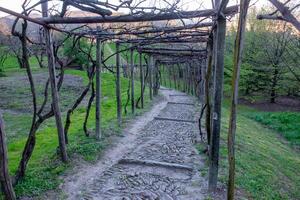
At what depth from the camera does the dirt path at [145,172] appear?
5516 millimetres

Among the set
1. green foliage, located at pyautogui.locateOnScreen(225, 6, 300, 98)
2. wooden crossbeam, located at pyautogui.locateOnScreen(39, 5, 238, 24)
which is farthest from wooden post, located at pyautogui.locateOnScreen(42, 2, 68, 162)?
green foliage, located at pyautogui.locateOnScreen(225, 6, 300, 98)

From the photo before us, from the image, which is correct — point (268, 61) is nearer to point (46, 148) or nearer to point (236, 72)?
point (46, 148)

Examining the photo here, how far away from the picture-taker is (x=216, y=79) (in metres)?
5.25

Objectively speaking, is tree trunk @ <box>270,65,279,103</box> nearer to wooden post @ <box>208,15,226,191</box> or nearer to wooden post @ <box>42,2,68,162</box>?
wooden post @ <box>208,15,226,191</box>

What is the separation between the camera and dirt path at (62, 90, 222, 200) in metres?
5.52

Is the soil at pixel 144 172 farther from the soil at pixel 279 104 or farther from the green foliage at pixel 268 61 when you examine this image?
the soil at pixel 279 104

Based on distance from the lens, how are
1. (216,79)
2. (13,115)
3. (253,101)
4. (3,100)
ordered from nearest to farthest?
(216,79) → (13,115) → (3,100) → (253,101)

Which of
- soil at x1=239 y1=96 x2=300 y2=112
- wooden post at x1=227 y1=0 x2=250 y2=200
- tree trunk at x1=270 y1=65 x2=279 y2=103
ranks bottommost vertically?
soil at x1=239 y1=96 x2=300 y2=112

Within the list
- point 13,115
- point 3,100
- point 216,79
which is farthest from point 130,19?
point 3,100

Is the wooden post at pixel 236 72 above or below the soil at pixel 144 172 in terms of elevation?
above

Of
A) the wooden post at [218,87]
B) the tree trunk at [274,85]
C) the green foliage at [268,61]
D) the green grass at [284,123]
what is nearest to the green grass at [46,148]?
the wooden post at [218,87]

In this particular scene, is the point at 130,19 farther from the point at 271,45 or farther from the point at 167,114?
the point at 271,45

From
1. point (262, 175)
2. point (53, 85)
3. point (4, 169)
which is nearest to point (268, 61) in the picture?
point (262, 175)

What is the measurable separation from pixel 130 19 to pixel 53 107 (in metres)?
2.55
